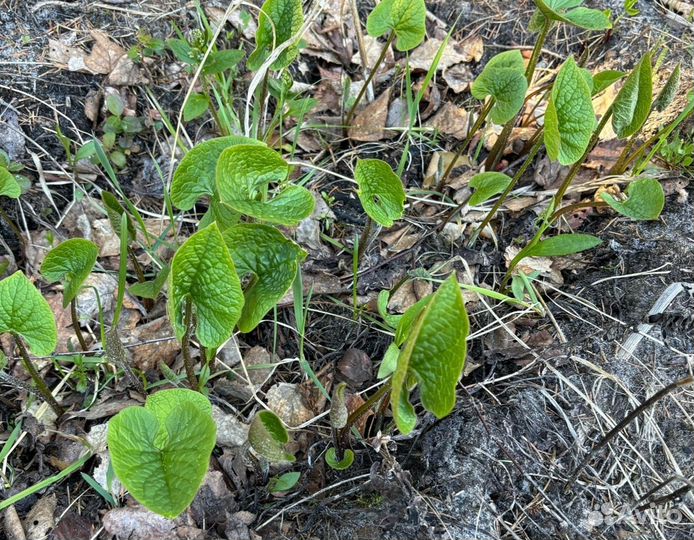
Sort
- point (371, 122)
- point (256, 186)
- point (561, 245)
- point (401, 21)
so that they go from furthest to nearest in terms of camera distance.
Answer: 1. point (371, 122)
2. point (401, 21)
3. point (561, 245)
4. point (256, 186)

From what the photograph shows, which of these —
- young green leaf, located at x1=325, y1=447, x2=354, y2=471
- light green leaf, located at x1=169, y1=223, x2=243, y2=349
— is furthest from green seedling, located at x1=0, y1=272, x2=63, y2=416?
young green leaf, located at x1=325, y1=447, x2=354, y2=471

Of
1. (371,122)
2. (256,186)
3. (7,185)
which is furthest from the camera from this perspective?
(371,122)

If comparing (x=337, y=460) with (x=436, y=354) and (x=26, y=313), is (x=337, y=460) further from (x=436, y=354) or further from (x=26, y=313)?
(x=26, y=313)

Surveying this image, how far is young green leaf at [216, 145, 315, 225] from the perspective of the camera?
1.07m

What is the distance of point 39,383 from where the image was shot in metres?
1.23

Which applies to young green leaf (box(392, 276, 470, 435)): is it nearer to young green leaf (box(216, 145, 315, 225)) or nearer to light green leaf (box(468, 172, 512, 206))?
young green leaf (box(216, 145, 315, 225))

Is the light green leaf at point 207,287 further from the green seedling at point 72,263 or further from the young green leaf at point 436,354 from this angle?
the young green leaf at point 436,354

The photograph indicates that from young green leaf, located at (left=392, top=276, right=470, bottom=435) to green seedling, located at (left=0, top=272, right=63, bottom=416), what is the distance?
0.67 meters

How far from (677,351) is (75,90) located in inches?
72.7

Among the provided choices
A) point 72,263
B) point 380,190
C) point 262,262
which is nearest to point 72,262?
point 72,263

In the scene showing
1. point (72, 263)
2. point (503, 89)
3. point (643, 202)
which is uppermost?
point (503, 89)

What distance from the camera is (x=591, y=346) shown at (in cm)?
143

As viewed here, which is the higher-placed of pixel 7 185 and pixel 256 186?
pixel 256 186

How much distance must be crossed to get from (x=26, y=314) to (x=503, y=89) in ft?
3.96
